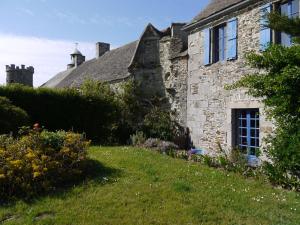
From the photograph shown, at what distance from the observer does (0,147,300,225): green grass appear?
23.0ft

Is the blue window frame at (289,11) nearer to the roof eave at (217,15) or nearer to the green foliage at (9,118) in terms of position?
the roof eave at (217,15)

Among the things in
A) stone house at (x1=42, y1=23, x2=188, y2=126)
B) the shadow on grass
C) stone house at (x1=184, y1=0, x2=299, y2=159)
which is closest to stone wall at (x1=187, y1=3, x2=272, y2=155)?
stone house at (x1=184, y1=0, x2=299, y2=159)

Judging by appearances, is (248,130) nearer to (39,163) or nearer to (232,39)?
(232,39)

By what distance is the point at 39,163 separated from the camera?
884cm

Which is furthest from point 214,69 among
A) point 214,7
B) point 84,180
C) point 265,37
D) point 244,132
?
point 84,180

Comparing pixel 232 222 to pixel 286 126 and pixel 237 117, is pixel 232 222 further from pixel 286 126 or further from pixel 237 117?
pixel 237 117

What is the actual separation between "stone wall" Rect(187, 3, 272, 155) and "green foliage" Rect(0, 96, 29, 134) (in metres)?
6.51

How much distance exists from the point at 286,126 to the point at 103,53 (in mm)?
24448

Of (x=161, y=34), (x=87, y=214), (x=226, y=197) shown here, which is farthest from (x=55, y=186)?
(x=161, y=34)

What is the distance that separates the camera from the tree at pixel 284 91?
9.12 metres

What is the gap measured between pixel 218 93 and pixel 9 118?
7096 mm

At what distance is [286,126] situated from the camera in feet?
33.5

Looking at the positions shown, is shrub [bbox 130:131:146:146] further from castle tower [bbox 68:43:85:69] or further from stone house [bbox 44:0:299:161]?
castle tower [bbox 68:43:85:69]

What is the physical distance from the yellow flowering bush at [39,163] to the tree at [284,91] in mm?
4210
